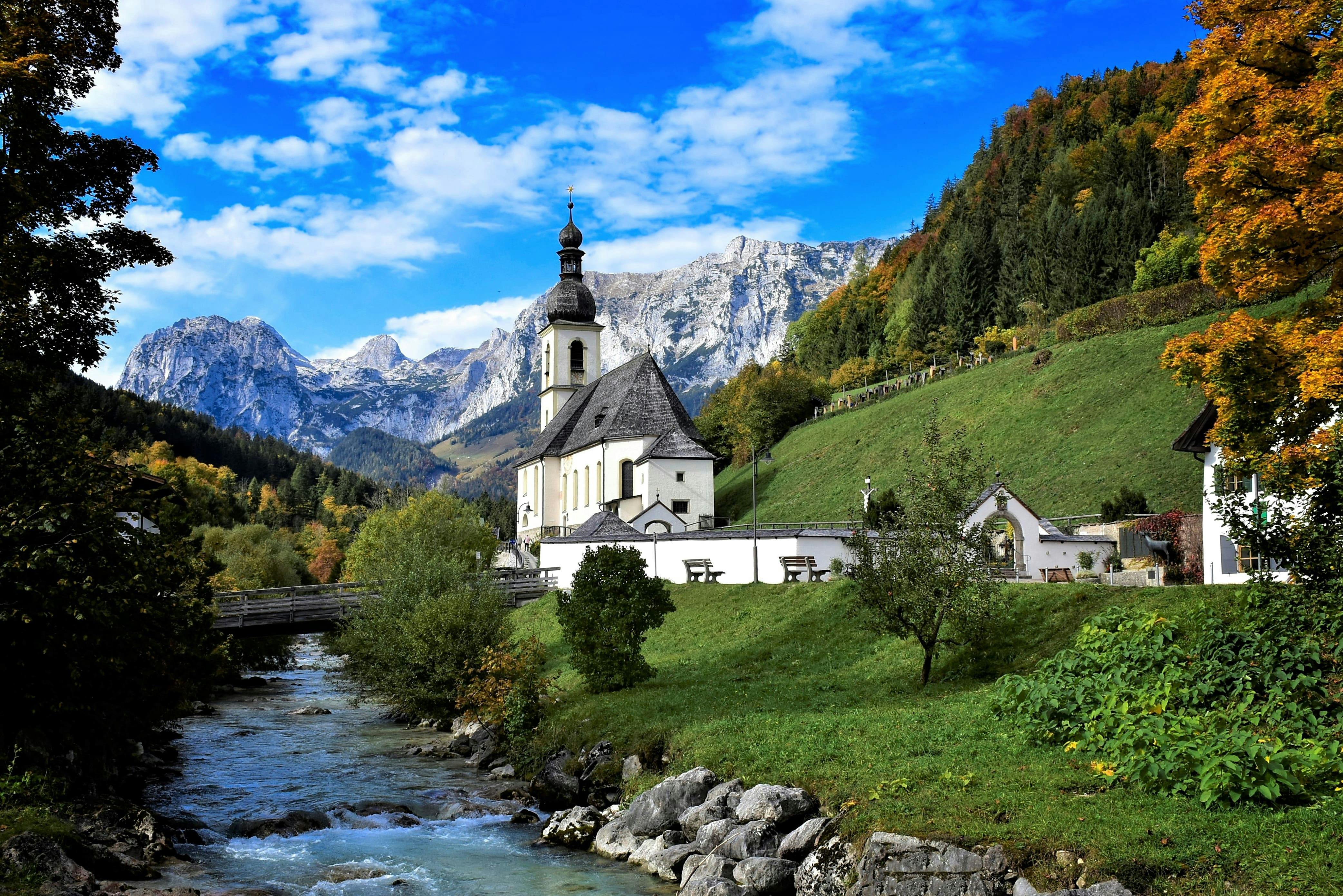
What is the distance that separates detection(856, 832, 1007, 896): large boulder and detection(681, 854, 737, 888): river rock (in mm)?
2063

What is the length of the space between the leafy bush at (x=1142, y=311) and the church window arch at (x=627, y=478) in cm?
3046

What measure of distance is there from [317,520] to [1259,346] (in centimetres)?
12907

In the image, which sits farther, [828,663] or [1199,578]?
[1199,578]

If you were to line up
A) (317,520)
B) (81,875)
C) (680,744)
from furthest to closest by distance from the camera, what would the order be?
(317,520)
(680,744)
(81,875)

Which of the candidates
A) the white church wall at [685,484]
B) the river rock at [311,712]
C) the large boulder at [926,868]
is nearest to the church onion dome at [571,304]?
the white church wall at [685,484]

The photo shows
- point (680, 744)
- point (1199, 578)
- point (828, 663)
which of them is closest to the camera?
point (680, 744)

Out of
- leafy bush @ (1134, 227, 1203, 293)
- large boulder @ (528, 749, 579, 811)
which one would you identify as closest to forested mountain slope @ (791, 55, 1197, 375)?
leafy bush @ (1134, 227, 1203, 293)

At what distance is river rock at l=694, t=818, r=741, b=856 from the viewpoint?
14789mm

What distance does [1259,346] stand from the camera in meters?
15.9

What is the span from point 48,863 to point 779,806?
9.83 meters

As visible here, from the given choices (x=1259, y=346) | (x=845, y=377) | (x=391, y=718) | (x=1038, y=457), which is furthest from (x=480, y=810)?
(x=845, y=377)

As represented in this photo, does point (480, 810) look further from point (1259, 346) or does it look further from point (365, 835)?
point (1259, 346)

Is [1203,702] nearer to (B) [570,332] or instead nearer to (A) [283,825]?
(A) [283,825]

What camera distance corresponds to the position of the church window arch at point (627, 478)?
59.3 m
